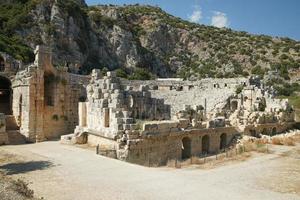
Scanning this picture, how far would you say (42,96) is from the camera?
79.7 feet

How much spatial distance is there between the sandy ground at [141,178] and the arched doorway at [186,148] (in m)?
4.14

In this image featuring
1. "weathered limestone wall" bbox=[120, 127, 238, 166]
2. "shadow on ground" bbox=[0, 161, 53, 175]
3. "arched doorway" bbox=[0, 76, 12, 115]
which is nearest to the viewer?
"shadow on ground" bbox=[0, 161, 53, 175]

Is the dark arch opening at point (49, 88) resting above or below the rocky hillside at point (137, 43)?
below

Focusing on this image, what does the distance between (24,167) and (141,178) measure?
5.03m

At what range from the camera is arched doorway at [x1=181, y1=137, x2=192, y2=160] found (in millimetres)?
21656

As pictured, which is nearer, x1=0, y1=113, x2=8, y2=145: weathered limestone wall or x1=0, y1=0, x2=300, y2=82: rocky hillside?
x1=0, y1=113, x2=8, y2=145: weathered limestone wall

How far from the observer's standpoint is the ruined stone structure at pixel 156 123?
18250 mm

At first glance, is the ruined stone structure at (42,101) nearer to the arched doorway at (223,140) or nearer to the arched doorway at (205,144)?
the arched doorway at (205,144)

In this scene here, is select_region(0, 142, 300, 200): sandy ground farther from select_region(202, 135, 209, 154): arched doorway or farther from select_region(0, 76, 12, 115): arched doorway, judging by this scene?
select_region(0, 76, 12, 115): arched doorway

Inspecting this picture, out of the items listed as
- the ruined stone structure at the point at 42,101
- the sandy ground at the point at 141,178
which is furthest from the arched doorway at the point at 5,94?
the sandy ground at the point at 141,178

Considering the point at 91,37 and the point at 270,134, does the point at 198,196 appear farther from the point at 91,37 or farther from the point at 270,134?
the point at 91,37

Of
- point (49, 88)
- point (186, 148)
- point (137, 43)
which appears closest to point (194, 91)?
point (49, 88)

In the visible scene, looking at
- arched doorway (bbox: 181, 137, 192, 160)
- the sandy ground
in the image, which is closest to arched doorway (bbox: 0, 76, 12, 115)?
the sandy ground

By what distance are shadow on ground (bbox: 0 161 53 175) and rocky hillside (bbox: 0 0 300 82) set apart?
24.3 meters
